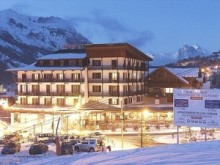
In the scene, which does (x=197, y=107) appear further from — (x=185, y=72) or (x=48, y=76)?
(x=185, y=72)

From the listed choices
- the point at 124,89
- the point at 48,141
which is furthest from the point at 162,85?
the point at 48,141

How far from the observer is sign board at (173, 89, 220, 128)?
107ft

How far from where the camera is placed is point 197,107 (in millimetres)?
33500

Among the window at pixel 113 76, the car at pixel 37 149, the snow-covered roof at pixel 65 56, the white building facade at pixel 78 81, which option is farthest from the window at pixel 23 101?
the car at pixel 37 149

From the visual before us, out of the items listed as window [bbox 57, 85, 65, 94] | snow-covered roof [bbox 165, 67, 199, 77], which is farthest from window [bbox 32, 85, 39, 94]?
snow-covered roof [bbox 165, 67, 199, 77]

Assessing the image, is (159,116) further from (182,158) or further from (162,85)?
(182,158)

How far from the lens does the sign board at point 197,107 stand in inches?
1286

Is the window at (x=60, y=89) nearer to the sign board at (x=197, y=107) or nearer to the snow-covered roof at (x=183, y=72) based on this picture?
the snow-covered roof at (x=183, y=72)

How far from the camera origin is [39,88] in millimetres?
74438

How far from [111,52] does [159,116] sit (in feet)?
41.5

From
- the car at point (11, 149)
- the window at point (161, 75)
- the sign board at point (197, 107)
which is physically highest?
the window at point (161, 75)

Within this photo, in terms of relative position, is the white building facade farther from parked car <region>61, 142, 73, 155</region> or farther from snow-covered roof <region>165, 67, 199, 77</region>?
parked car <region>61, 142, 73, 155</region>

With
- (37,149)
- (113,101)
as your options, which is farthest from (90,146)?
(113,101)

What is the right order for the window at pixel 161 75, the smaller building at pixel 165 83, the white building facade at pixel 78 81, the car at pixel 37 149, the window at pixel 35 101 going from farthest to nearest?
the window at pixel 161 75, the smaller building at pixel 165 83, the window at pixel 35 101, the white building facade at pixel 78 81, the car at pixel 37 149
